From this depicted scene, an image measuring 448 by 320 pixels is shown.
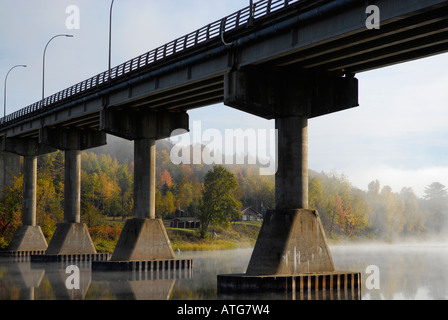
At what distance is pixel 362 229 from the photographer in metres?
156

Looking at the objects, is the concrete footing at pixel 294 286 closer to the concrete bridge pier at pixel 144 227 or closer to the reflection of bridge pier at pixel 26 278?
the reflection of bridge pier at pixel 26 278

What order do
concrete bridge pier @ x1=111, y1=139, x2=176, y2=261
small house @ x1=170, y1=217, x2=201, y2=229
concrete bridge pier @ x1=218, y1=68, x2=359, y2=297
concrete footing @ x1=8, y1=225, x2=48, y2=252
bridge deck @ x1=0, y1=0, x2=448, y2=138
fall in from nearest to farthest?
bridge deck @ x1=0, y1=0, x2=448, y2=138
concrete bridge pier @ x1=218, y1=68, x2=359, y2=297
concrete bridge pier @ x1=111, y1=139, x2=176, y2=261
concrete footing @ x1=8, y1=225, x2=48, y2=252
small house @ x1=170, y1=217, x2=201, y2=229

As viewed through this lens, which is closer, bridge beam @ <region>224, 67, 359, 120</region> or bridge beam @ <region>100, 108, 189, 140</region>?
bridge beam @ <region>224, 67, 359, 120</region>

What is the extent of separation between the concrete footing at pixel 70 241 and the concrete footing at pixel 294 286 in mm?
35335

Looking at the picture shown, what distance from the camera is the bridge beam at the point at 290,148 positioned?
34.2m

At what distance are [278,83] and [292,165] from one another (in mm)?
4669

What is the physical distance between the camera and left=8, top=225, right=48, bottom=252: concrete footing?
7762 centimetres

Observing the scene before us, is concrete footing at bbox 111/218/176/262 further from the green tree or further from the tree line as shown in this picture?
the green tree

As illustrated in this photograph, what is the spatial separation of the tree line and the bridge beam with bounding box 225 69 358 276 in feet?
184

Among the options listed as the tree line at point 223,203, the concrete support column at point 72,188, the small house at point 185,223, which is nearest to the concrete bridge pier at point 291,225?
the concrete support column at point 72,188

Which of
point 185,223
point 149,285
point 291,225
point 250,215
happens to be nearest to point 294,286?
point 291,225

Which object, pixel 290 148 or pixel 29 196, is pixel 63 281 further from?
pixel 29 196

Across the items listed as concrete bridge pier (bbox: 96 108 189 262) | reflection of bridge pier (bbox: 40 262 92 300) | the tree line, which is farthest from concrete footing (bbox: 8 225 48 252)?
concrete bridge pier (bbox: 96 108 189 262)
